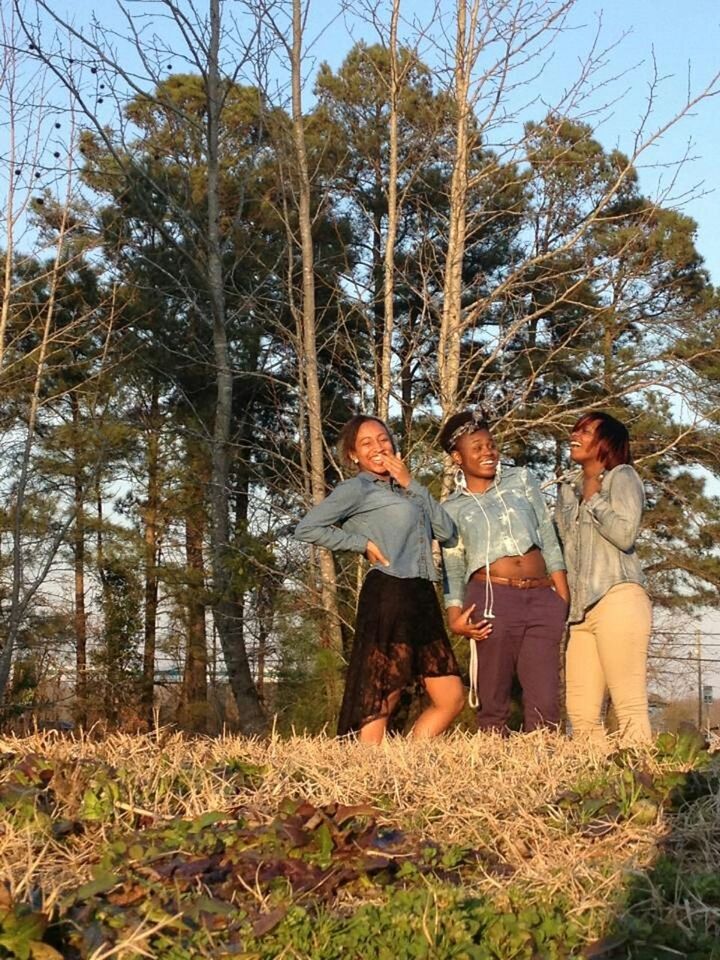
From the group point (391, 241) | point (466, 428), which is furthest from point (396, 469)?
point (391, 241)

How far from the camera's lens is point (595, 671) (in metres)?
5.53

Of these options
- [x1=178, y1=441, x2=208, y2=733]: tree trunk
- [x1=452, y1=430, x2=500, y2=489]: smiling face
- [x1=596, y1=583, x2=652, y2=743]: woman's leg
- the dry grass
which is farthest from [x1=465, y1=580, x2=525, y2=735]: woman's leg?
[x1=178, y1=441, x2=208, y2=733]: tree trunk

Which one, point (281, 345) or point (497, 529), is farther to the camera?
point (281, 345)

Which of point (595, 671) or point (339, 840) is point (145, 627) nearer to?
point (595, 671)

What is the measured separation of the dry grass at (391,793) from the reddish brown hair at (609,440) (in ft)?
5.19

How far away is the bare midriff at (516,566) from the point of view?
5.56 meters

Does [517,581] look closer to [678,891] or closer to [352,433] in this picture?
[352,433]

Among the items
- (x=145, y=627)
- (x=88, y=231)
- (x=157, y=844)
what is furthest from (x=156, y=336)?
(x=157, y=844)

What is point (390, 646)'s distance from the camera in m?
5.49

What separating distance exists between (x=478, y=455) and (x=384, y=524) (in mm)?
559

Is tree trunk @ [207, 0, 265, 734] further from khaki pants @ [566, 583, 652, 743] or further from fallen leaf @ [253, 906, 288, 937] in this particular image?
fallen leaf @ [253, 906, 288, 937]

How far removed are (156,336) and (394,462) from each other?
16684mm

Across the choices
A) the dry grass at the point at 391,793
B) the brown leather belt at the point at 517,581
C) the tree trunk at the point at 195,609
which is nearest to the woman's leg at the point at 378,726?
the brown leather belt at the point at 517,581

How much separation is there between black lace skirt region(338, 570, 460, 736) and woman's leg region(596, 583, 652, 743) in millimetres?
721
